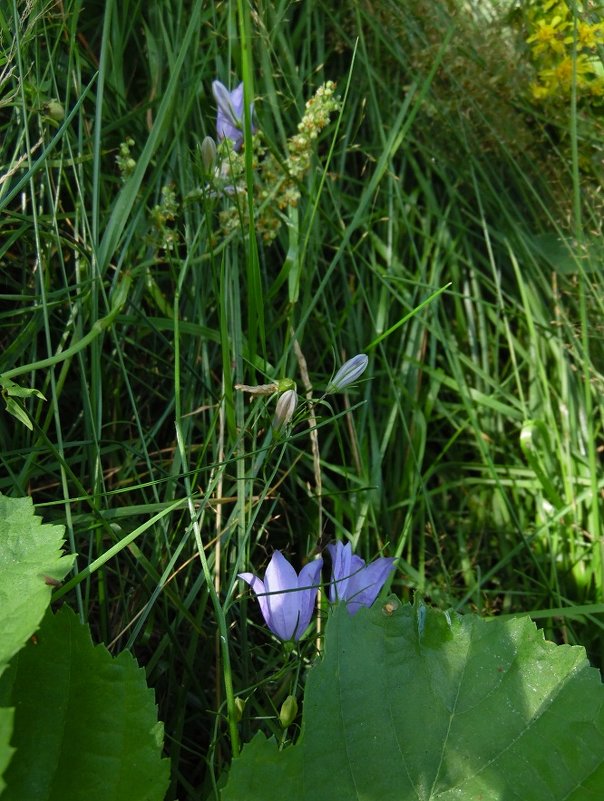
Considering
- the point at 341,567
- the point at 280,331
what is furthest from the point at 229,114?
the point at 341,567

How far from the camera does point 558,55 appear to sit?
5.36 feet

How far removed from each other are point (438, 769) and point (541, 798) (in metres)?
0.10

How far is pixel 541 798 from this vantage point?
0.79 m

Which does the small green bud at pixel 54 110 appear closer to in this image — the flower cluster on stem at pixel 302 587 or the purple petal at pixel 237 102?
the purple petal at pixel 237 102

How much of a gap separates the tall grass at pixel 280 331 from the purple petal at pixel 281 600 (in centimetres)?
5

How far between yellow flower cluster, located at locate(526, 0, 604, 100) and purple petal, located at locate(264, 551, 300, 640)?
1.16 metres

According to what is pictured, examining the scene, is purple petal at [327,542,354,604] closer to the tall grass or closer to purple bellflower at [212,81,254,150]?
the tall grass

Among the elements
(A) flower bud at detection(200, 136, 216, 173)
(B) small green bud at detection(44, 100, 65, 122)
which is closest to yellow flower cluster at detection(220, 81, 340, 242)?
(A) flower bud at detection(200, 136, 216, 173)

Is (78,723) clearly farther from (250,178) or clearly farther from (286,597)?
(250,178)

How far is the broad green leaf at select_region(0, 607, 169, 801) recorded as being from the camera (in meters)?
0.76

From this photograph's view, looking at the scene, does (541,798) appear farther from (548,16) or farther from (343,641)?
(548,16)

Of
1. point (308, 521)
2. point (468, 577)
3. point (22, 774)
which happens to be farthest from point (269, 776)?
point (468, 577)

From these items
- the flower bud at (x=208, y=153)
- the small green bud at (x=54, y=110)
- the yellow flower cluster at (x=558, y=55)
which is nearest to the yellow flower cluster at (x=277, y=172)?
the flower bud at (x=208, y=153)

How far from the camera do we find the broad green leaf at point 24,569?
2.38ft
